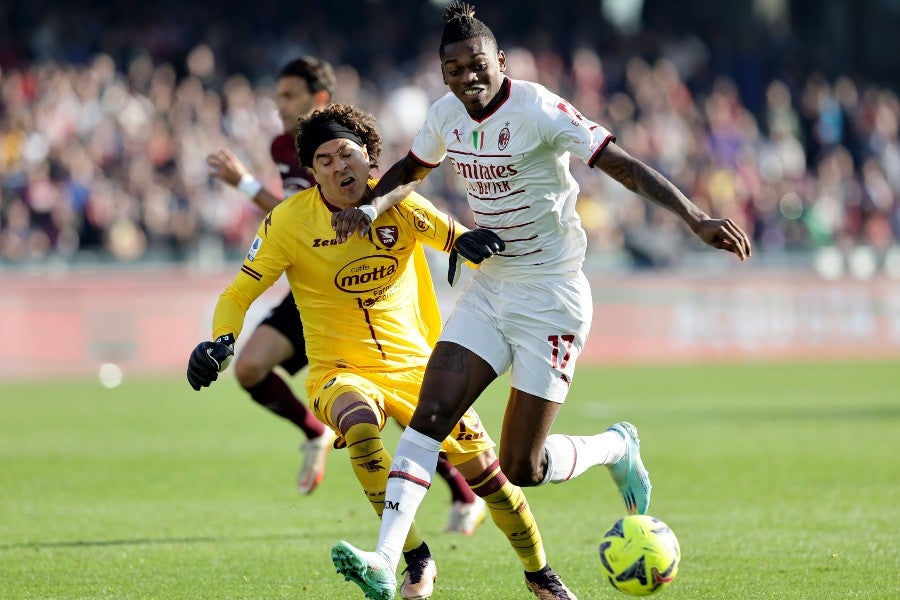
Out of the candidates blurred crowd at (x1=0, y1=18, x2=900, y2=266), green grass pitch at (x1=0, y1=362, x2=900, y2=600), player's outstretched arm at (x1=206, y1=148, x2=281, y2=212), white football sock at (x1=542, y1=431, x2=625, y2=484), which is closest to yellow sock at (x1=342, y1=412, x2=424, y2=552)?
green grass pitch at (x1=0, y1=362, x2=900, y2=600)

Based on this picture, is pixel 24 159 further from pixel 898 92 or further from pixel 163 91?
pixel 898 92

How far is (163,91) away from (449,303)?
18.5ft

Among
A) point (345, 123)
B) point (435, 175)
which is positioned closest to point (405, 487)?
point (345, 123)

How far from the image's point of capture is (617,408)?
15125mm

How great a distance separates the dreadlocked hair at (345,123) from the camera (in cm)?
678

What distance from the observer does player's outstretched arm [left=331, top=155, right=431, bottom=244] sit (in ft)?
20.2

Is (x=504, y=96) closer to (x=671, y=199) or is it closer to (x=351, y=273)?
(x=671, y=199)

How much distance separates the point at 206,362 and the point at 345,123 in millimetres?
1498

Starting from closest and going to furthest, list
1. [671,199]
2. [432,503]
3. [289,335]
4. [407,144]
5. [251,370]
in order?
[671,199] < [251,370] < [289,335] < [432,503] < [407,144]

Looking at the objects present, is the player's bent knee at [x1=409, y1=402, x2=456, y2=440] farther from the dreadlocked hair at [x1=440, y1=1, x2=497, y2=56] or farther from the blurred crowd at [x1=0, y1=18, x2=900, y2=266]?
the blurred crowd at [x1=0, y1=18, x2=900, y2=266]

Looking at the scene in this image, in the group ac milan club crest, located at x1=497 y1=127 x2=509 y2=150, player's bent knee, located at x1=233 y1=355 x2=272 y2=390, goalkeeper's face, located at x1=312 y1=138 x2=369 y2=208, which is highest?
ac milan club crest, located at x1=497 y1=127 x2=509 y2=150

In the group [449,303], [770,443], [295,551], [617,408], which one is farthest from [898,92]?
[295,551]

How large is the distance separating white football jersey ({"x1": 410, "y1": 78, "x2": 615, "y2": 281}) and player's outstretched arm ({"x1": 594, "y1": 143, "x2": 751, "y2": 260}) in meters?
0.09

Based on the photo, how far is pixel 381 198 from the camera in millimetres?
6398
